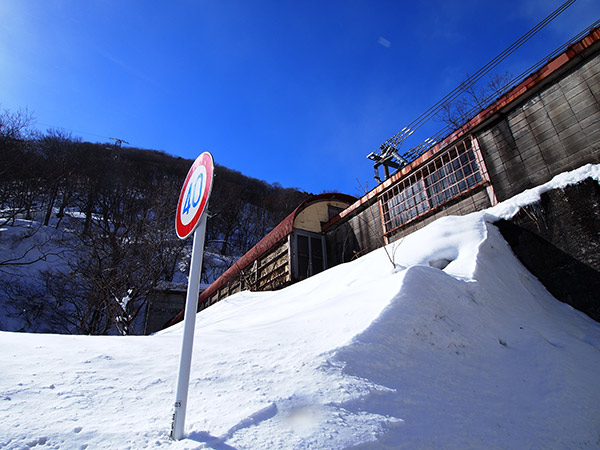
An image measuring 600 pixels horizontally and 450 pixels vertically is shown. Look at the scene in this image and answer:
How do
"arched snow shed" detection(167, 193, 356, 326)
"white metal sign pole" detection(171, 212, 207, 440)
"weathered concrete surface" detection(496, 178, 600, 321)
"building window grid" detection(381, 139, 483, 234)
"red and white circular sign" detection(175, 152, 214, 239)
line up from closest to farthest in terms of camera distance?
"white metal sign pole" detection(171, 212, 207, 440) < "red and white circular sign" detection(175, 152, 214, 239) < "weathered concrete surface" detection(496, 178, 600, 321) < "building window grid" detection(381, 139, 483, 234) < "arched snow shed" detection(167, 193, 356, 326)

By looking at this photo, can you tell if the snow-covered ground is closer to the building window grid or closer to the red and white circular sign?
the red and white circular sign

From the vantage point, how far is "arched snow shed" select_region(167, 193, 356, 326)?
1084 centimetres

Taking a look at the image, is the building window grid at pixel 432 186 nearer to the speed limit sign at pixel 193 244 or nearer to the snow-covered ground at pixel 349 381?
the snow-covered ground at pixel 349 381

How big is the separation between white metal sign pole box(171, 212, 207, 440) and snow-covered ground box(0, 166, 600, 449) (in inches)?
3.6

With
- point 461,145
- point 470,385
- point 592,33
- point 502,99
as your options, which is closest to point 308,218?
point 461,145

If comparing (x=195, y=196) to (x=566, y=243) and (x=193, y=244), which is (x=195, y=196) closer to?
(x=193, y=244)

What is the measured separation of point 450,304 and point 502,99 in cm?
502

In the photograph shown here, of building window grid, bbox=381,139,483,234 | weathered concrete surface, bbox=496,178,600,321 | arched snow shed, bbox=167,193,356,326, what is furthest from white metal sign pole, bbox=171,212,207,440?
arched snow shed, bbox=167,193,356,326

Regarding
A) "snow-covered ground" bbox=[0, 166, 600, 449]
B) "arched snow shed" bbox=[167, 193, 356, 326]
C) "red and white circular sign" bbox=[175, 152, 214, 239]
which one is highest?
"arched snow shed" bbox=[167, 193, 356, 326]

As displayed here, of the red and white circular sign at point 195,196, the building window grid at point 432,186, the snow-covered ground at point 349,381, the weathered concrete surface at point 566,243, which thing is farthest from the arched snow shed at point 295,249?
the red and white circular sign at point 195,196

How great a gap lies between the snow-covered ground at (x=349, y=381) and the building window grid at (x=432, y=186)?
3675 mm

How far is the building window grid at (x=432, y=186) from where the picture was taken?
6729 millimetres

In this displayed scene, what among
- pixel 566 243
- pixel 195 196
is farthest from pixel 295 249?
pixel 195 196

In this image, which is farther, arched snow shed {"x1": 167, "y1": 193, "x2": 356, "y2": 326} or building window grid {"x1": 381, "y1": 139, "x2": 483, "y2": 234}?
arched snow shed {"x1": 167, "y1": 193, "x2": 356, "y2": 326}
